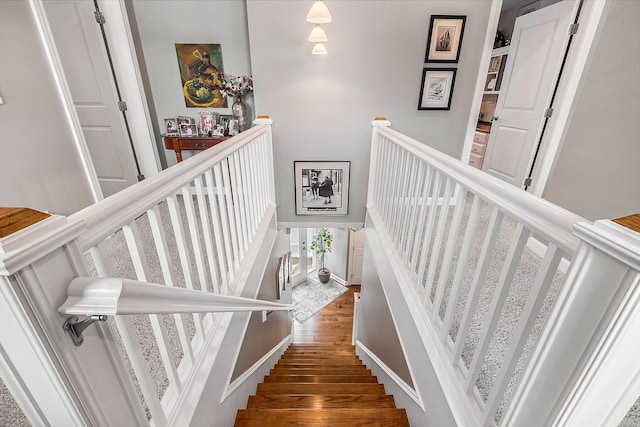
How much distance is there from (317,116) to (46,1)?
2.52m

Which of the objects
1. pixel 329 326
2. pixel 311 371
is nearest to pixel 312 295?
pixel 329 326

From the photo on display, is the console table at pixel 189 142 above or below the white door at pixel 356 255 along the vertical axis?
above

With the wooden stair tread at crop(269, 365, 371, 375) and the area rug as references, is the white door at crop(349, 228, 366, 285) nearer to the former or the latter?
the area rug

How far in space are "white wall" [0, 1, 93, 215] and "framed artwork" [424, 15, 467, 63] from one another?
314cm

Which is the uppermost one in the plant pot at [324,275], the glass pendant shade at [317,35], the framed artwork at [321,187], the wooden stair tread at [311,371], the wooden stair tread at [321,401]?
the glass pendant shade at [317,35]

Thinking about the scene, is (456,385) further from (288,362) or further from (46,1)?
(46,1)

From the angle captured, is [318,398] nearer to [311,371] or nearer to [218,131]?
[311,371]

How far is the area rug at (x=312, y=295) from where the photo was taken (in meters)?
6.26

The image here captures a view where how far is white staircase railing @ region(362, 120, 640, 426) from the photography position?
0.58 m

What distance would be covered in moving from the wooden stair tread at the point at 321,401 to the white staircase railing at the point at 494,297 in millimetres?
618

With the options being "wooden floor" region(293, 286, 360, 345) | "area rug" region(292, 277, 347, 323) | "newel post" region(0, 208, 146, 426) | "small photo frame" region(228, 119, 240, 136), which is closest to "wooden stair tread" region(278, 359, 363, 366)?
"wooden floor" region(293, 286, 360, 345)

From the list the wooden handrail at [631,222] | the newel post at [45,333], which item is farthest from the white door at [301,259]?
the wooden handrail at [631,222]

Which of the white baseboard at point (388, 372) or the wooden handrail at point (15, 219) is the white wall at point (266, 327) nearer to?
the white baseboard at point (388, 372)

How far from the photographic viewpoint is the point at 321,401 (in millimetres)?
1979
